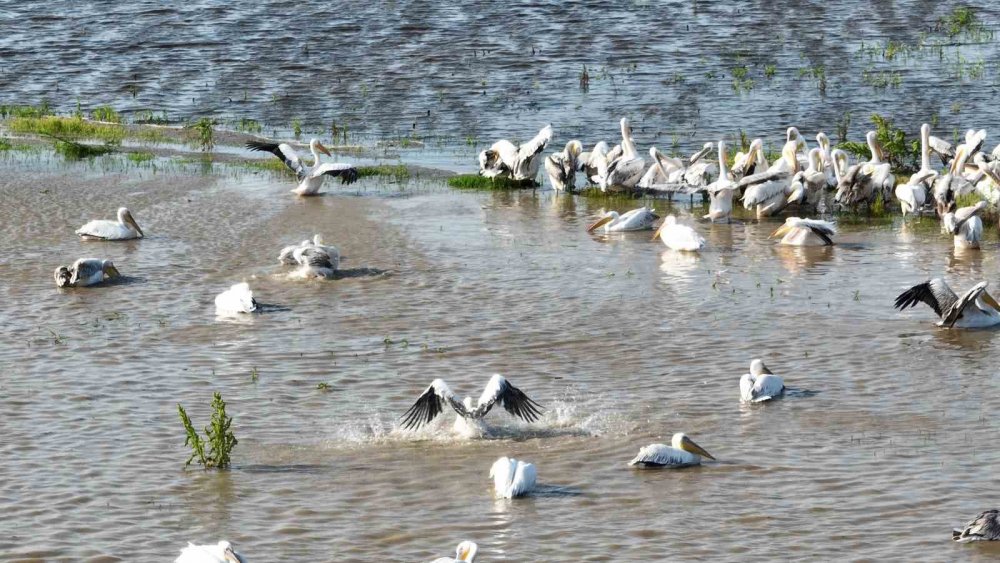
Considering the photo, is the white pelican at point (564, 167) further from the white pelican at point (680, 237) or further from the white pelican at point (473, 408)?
the white pelican at point (473, 408)

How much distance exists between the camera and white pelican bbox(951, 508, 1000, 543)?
24.0 ft

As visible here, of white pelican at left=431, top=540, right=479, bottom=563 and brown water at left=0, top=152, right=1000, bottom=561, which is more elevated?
white pelican at left=431, top=540, right=479, bottom=563

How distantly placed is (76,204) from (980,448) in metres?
11.9

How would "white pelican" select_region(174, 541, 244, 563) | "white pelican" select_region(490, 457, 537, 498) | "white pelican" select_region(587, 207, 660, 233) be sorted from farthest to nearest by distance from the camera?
"white pelican" select_region(587, 207, 660, 233)
"white pelican" select_region(490, 457, 537, 498)
"white pelican" select_region(174, 541, 244, 563)

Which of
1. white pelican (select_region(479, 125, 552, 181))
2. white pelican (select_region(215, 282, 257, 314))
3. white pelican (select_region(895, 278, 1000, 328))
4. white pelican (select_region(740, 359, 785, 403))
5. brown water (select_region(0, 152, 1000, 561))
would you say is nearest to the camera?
brown water (select_region(0, 152, 1000, 561))

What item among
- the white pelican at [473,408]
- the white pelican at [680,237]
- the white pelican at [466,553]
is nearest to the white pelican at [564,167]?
the white pelican at [680,237]

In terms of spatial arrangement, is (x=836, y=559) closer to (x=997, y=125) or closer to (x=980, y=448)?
(x=980, y=448)

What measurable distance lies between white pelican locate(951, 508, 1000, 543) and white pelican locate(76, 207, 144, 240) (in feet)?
33.9

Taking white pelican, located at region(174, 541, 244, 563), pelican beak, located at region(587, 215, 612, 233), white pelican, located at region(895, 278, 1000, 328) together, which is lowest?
pelican beak, located at region(587, 215, 612, 233)

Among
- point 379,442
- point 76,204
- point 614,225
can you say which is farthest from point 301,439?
point 76,204

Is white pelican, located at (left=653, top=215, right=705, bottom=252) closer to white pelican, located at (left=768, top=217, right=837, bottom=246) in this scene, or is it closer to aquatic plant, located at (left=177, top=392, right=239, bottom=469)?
white pelican, located at (left=768, top=217, right=837, bottom=246)

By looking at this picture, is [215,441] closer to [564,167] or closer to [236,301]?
[236,301]

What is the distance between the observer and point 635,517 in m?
8.02

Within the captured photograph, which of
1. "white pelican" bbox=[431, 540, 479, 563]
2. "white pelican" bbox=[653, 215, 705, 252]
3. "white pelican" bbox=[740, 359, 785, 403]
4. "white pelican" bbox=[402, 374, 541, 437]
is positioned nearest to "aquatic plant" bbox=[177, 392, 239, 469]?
"white pelican" bbox=[402, 374, 541, 437]
